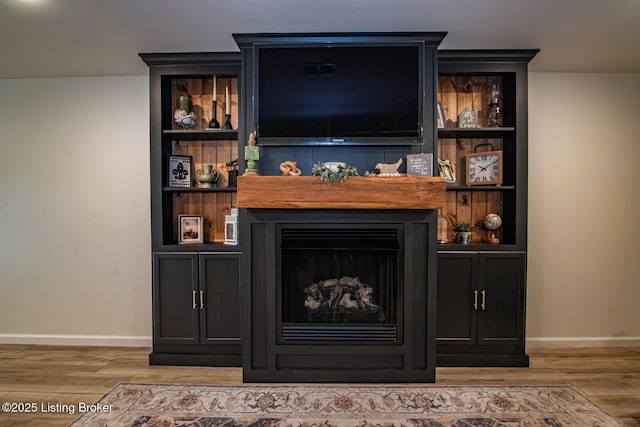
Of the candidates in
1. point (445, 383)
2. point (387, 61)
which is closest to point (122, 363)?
point (445, 383)

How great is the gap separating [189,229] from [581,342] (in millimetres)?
3862

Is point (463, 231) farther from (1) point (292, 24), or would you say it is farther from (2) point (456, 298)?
(1) point (292, 24)

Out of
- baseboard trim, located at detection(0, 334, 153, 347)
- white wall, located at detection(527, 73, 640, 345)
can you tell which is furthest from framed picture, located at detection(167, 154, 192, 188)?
white wall, located at detection(527, 73, 640, 345)

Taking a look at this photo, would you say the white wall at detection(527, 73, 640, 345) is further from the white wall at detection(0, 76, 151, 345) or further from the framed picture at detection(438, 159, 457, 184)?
the white wall at detection(0, 76, 151, 345)

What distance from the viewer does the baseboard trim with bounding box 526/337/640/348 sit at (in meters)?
3.21

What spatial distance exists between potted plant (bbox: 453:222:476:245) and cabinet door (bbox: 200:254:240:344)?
6.45ft

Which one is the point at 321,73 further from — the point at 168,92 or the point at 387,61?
the point at 168,92

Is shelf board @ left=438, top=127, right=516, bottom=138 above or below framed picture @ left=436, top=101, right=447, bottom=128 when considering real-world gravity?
below

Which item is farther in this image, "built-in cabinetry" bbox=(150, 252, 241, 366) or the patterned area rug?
"built-in cabinetry" bbox=(150, 252, 241, 366)

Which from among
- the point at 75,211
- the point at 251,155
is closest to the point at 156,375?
the point at 75,211

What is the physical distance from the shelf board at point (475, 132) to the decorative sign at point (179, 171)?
2.27 m

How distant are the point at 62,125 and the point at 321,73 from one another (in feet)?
8.74

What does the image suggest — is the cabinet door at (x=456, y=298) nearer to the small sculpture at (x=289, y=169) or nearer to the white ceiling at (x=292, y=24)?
the small sculpture at (x=289, y=169)

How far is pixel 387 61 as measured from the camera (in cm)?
254
